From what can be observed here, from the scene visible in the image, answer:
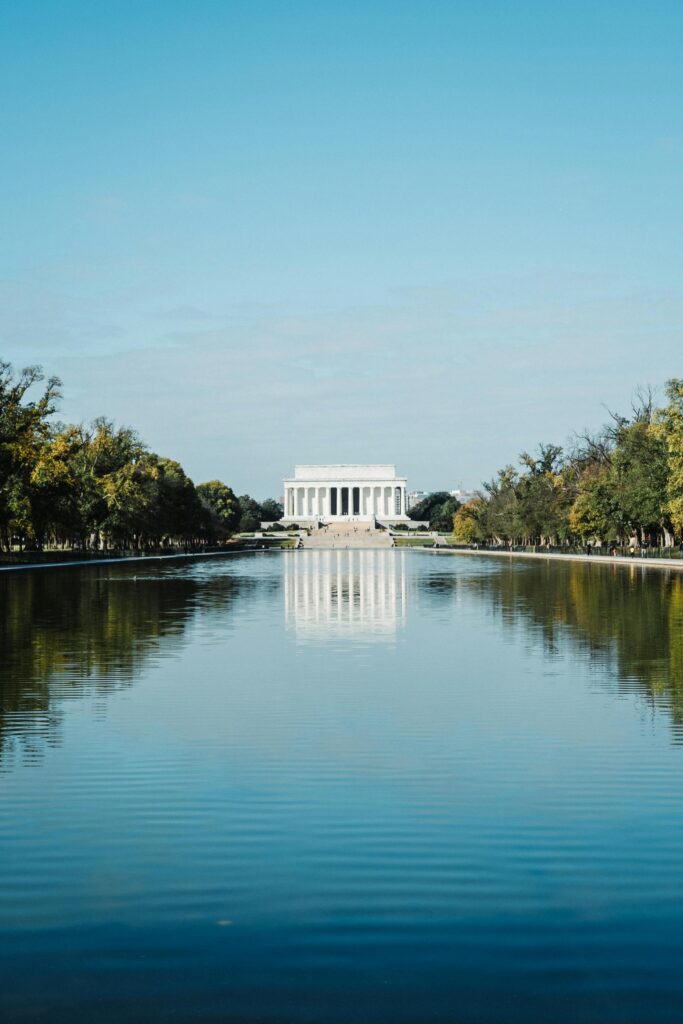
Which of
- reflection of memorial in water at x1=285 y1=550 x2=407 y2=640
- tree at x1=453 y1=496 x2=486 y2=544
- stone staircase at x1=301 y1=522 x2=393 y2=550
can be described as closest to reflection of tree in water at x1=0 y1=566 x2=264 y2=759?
reflection of memorial in water at x1=285 y1=550 x2=407 y2=640

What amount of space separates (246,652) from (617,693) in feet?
25.0

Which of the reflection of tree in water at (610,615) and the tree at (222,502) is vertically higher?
the tree at (222,502)

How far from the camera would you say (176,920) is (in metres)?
6.59

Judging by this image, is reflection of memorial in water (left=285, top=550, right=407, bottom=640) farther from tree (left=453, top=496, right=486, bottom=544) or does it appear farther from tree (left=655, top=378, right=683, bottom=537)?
tree (left=453, top=496, right=486, bottom=544)

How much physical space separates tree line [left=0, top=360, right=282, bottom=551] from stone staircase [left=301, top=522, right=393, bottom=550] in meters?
21.2

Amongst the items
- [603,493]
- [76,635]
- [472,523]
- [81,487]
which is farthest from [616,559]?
[472,523]

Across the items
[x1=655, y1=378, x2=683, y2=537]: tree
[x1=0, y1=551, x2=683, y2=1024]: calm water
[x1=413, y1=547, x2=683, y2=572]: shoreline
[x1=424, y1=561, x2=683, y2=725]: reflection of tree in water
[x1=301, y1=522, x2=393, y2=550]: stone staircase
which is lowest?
[x1=0, y1=551, x2=683, y2=1024]: calm water

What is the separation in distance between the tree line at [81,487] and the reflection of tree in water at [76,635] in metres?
17.1

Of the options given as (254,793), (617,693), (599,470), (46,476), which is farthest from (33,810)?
(599,470)

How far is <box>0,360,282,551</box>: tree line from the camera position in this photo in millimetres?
66438

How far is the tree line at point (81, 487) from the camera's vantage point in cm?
6644

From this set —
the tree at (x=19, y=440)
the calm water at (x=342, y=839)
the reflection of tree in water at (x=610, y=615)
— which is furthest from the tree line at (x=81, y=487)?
the calm water at (x=342, y=839)

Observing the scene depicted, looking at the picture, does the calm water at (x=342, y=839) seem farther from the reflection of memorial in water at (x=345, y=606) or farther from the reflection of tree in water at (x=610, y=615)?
the reflection of memorial in water at (x=345, y=606)

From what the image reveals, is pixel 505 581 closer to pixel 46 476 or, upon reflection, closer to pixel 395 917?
pixel 46 476
